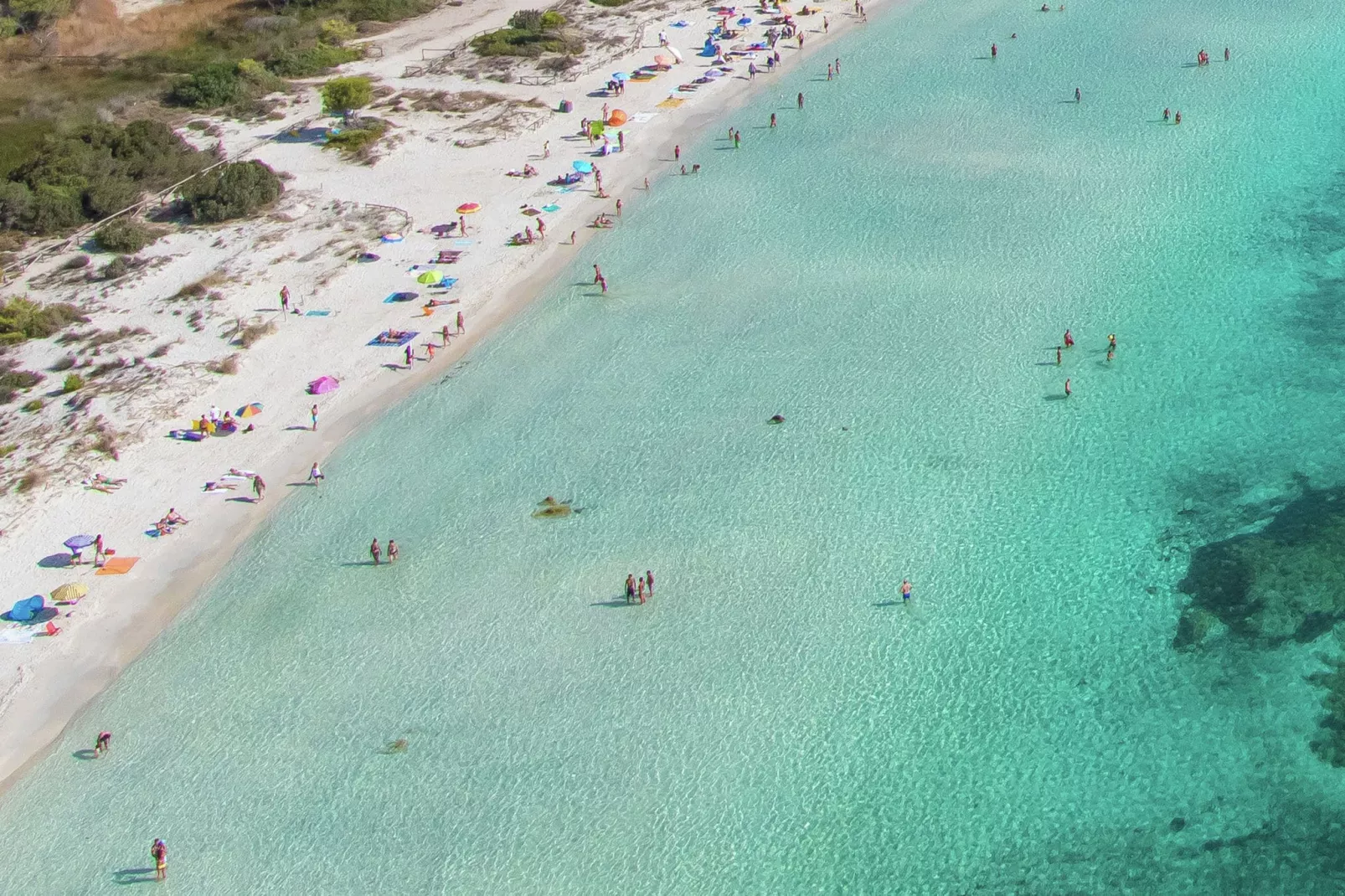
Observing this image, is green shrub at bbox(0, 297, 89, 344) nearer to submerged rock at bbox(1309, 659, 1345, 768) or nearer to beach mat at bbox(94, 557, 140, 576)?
beach mat at bbox(94, 557, 140, 576)

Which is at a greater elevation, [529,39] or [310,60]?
[310,60]

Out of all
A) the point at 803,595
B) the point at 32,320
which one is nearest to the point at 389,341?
the point at 32,320

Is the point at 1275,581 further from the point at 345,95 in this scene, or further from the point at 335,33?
the point at 335,33

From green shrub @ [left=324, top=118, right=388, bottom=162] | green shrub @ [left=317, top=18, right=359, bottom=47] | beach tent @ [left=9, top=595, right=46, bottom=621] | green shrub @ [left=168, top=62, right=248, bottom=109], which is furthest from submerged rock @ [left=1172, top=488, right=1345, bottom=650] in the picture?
green shrub @ [left=317, top=18, right=359, bottom=47]

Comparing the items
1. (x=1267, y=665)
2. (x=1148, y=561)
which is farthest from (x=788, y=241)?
(x=1267, y=665)

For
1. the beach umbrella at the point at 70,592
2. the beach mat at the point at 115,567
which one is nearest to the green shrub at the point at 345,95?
the beach mat at the point at 115,567

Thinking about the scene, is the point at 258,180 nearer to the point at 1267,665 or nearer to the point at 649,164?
the point at 649,164
